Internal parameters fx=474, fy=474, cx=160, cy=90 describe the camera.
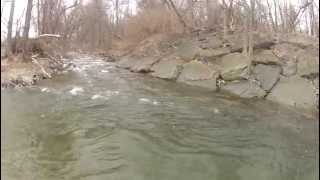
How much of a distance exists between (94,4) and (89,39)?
3189mm

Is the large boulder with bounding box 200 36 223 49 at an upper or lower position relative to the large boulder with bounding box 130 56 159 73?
upper

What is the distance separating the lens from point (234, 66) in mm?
18469

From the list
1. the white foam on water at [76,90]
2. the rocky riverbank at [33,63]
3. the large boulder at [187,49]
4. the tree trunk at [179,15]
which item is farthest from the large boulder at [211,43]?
the white foam on water at [76,90]

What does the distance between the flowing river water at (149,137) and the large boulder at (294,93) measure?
2.81 feet

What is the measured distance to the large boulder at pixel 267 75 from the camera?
54.0 ft

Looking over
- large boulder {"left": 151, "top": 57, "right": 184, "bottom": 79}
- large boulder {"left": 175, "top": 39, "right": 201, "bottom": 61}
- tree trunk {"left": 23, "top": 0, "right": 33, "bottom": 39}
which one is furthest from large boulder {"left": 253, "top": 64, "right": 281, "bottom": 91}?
tree trunk {"left": 23, "top": 0, "right": 33, "bottom": 39}

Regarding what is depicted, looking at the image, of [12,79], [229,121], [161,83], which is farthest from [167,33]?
[229,121]

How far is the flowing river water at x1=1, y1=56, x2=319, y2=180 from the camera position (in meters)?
7.68

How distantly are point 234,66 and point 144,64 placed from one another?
5.93 meters

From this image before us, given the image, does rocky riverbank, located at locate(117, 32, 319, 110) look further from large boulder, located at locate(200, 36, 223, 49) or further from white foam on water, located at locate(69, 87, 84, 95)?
white foam on water, located at locate(69, 87, 84, 95)

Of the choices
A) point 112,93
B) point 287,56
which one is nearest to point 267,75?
point 287,56

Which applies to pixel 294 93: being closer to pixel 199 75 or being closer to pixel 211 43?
pixel 199 75

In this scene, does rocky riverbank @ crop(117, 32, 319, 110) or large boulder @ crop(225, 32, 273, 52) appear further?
large boulder @ crop(225, 32, 273, 52)

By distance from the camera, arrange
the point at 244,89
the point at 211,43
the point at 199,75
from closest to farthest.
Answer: the point at 244,89 → the point at 199,75 → the point at 211,43
